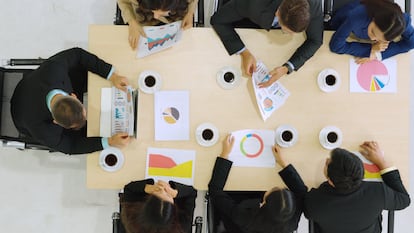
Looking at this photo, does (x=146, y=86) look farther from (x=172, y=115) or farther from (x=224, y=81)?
(x=224, y=81)

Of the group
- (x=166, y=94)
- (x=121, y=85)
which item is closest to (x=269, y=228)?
(x=166, y=94)

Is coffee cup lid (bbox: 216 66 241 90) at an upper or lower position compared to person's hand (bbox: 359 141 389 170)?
upper

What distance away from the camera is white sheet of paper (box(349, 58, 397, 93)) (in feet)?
6.32

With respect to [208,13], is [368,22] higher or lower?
lower

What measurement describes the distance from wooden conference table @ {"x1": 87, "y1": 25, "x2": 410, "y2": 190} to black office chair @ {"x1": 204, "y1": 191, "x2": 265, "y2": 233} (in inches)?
7.8

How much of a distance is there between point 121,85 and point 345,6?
1.11 meters

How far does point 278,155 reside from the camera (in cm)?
188

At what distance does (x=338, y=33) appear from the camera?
6.21 ft

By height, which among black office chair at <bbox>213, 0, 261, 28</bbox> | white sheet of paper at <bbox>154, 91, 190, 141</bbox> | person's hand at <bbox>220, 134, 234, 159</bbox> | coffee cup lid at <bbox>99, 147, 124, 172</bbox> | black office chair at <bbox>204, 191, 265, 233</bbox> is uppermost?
black office chair at <bbox>213, 0, 261, 28</bbox>

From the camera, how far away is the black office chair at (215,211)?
2.04 m

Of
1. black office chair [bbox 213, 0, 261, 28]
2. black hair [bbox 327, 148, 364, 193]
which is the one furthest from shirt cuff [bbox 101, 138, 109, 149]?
black hair [bbox 327, 148, 364, 193]

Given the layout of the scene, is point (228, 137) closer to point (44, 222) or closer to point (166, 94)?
point (166, 94)

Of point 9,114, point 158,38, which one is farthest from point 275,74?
point 9,114

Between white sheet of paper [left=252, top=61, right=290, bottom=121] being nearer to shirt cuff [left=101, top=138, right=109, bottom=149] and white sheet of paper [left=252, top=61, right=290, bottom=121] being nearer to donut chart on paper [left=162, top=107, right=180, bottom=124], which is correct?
donut chart on paper [left=162, top=107, right=180, bottom=124]
